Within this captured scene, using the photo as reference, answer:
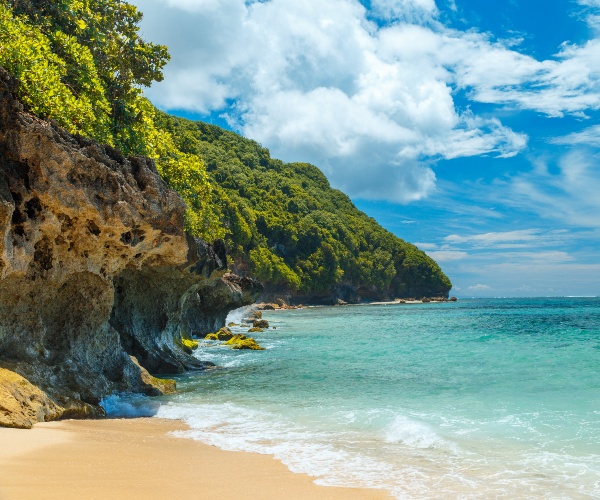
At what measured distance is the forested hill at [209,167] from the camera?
11.9 metres

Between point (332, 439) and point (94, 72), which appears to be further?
point (94, 72)

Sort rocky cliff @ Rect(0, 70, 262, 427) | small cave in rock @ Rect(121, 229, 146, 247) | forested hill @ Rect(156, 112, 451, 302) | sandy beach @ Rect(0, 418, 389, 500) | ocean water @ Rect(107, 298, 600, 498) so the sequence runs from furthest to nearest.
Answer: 1. forested hill @ Rect(156, 112, 451, 302)
2. small cave in rock @ Rect(121, 229, 146, 247)
3. rocky cliff @ Rect(0, 70, 262, 427)
4. ocean water @ Rect(107, 298, 600, 498)
5. sandy beach @ Rect(0, 418, 389, 500)

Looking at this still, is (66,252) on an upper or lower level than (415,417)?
upper

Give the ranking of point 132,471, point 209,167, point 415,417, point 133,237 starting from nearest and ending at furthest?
1. point 132,471
2. point 415,417
3. point 133,237
4. point 209,167

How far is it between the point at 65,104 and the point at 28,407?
21.5 feet

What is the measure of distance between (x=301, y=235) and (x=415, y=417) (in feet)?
314

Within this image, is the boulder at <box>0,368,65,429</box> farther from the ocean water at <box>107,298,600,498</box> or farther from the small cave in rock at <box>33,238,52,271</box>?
the small cave in rock at <box>33,238,52,271</box>

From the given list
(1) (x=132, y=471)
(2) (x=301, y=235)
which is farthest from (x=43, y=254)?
(2) (x=301, y=235)

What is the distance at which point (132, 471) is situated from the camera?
6.32 meters

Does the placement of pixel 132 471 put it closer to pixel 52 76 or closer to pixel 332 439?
pixel 332 439

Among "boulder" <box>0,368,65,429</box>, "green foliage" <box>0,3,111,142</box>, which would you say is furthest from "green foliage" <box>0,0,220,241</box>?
"boulder" <box>0,368,65,429</box>

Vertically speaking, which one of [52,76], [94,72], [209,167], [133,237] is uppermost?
[209,167]

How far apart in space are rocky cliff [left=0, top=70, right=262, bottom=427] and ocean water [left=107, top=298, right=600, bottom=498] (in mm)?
1503

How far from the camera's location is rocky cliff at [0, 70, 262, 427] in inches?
Answer: 353
